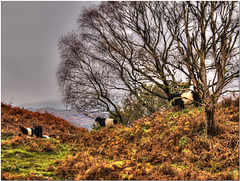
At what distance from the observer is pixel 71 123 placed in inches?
674

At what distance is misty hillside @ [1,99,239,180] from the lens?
4607mm

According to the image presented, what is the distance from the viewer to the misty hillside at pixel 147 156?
4.61 meters

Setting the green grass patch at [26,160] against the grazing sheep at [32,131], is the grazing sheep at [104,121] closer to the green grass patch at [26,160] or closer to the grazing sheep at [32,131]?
the grazing sheep at [32,131]

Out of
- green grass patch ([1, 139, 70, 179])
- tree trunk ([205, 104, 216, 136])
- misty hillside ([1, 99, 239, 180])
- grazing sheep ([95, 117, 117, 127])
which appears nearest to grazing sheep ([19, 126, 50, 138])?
misty hillside ([1, 99, 239, 180])

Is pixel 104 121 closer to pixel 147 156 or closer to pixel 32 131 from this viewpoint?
pixel 32 131

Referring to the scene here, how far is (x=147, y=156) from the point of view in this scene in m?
6.06

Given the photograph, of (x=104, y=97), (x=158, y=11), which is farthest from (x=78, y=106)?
(x=158, y=11)

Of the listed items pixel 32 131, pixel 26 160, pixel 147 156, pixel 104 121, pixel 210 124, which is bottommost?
pixel 26 160

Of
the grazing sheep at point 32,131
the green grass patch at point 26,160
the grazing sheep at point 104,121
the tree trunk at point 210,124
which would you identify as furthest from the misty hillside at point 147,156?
the grazing sheep at point 104,121

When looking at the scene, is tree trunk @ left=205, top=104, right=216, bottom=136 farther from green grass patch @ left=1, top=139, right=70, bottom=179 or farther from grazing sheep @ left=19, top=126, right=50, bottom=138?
grazing sheep @ left=19, top=126, right=50, bottom=138

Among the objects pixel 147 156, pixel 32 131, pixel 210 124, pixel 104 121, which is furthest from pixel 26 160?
pixel 104 121

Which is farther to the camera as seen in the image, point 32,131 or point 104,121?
point 104,121

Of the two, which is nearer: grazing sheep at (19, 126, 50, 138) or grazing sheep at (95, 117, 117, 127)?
grazing sheep at (19, 126, 50, 138)

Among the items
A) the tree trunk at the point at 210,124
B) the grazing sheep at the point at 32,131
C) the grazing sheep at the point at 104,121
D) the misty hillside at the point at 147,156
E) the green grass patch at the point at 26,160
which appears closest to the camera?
the misty hillside at the point at 147,156
